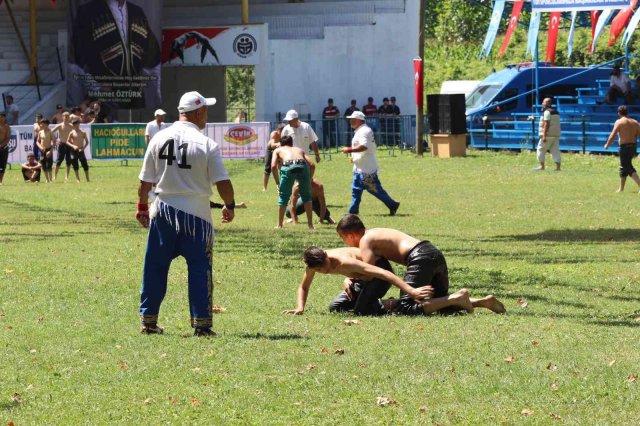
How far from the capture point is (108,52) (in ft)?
147

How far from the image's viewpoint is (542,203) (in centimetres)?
2434

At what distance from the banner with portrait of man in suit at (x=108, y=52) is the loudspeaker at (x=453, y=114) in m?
11.4

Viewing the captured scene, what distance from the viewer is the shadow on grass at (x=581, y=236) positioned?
18188 mm

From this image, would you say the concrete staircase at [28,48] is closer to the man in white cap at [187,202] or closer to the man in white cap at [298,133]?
the man in white cap at [298,133]

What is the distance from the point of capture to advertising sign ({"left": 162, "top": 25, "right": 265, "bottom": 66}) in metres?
45.2

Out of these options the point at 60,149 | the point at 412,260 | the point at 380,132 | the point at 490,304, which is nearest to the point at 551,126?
the point at 380,132

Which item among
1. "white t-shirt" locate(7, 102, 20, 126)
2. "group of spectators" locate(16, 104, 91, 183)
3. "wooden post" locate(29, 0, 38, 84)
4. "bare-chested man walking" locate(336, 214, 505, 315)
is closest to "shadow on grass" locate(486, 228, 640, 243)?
"bare-chested man walking" locate(336, 214, 505, 315)

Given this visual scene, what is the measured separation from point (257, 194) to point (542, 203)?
21.2 feet

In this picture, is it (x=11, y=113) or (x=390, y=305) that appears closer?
(x=390, y=305)

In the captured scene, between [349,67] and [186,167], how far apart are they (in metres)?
38.7

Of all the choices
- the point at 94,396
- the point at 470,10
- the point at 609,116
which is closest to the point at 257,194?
the point at 609,116

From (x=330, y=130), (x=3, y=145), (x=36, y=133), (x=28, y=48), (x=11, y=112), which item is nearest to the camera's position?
(x=3, y=145)

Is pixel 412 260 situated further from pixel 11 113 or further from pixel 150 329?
pixel 11 113

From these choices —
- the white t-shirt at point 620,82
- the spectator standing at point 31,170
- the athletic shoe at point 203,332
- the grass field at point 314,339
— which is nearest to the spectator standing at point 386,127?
the white t-shirt at point 620,82
